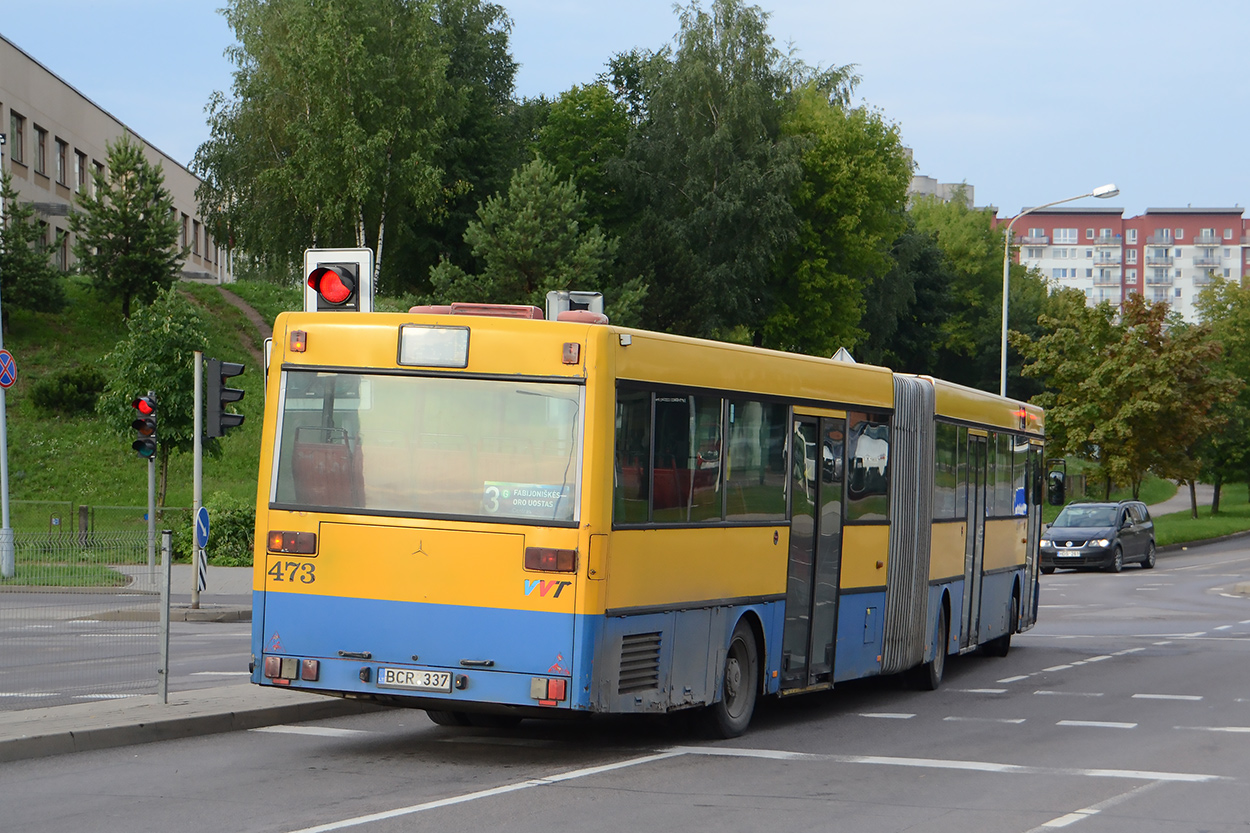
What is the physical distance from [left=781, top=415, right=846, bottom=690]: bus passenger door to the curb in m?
3.65

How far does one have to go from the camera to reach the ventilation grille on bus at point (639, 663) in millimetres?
9633

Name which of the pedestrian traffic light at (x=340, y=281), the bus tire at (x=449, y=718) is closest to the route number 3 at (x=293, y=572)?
the bus tire at (x=449, y=718)

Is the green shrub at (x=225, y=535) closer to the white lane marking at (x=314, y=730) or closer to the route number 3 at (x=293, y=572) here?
the white lane marking at (x=314, y=730)

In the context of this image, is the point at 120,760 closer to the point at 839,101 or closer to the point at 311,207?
→ the point at 311,207

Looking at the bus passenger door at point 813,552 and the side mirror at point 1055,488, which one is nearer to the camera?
the bus passenger door at point 813,552

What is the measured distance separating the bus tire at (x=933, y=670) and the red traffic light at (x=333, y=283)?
6747mm

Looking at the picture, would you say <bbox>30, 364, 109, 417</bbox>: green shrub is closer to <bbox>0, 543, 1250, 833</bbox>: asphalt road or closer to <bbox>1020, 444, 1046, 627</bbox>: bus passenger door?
<bbox>1020, 444, 1046, 627</bbox>: bus passenger door

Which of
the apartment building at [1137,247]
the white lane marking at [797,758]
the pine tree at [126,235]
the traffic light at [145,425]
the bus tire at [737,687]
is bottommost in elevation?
the white lane marking at [797,758]

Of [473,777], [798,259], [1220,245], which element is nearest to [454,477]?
[473,777]

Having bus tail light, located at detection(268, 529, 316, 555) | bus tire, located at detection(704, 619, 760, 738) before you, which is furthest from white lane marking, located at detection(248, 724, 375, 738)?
bus tire, located at detection(704, 619, 760, 738)

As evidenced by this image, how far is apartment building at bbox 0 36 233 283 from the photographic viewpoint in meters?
60.3

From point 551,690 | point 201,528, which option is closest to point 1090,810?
point 551,690

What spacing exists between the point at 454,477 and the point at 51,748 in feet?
11.0

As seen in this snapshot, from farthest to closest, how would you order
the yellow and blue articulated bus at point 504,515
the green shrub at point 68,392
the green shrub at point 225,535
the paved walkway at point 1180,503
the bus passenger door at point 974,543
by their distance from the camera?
the paved walkway at point 1180,503 → the green shrub at point 68,392 → the green shrub at point 225,535 → the bus passenger door at point 974,543 → the yellow and blue articulated bus at point 504,515
